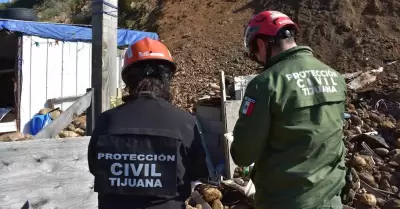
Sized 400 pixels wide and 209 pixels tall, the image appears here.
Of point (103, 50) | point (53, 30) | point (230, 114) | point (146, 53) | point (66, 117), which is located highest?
point (53, 30)

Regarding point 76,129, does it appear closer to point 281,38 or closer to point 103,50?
point 103,50

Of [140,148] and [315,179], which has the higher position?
[140,148]

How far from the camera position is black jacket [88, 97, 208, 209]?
2318mm

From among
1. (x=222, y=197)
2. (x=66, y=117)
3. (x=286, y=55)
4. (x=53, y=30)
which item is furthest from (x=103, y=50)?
(x=53, y=30)

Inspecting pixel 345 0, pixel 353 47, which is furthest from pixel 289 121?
pixel 345 0

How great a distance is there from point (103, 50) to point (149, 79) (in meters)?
2.22

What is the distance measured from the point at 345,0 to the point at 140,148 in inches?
589

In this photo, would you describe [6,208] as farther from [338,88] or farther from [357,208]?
[357,208]

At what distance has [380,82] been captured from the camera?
11.4 metres

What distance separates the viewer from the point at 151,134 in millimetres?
2311

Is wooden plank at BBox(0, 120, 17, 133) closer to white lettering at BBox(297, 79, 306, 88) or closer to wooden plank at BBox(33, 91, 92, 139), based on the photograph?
wooden plank at BBox(33, 91, 92, 139)

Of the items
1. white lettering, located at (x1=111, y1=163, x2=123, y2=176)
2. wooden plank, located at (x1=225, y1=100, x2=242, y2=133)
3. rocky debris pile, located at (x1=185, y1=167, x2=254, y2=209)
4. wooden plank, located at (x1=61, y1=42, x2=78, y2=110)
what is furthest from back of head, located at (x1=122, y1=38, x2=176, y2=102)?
wooden plank, located at (x1=61, y1=42, x2=78, y2=110)

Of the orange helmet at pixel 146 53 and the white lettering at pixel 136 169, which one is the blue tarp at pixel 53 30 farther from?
the white lettering at pixel 136 169

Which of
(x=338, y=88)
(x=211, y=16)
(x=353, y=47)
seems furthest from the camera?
(x=211, y=16)
